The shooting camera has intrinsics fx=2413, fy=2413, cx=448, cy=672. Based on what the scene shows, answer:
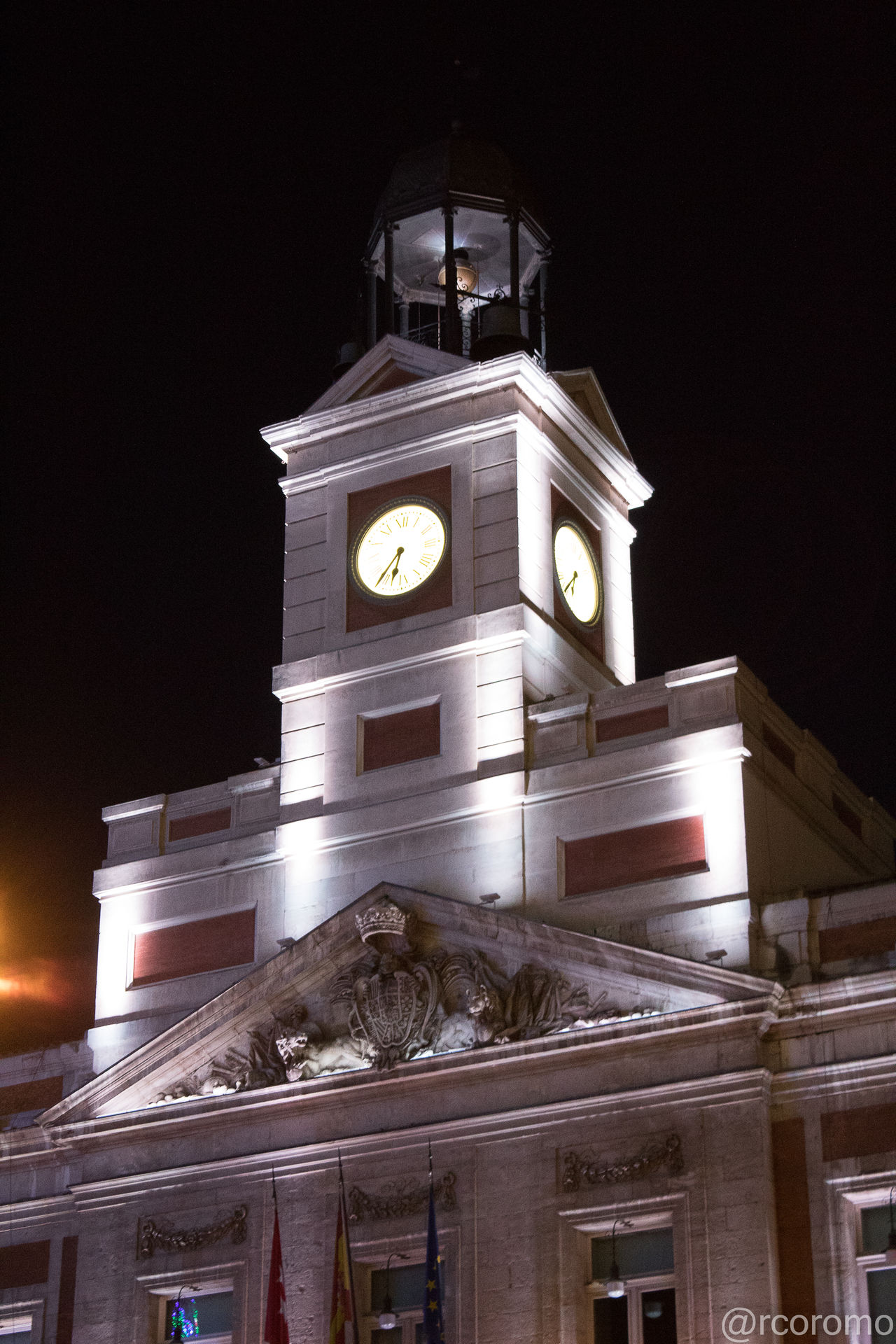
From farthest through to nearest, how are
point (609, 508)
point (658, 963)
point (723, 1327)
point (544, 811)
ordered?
point (609, 508)
point (544, 811)
point (658, 963)
point (723, 1327)

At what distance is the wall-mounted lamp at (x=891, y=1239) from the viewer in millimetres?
26094

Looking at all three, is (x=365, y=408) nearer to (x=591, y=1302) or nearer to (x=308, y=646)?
(x=308, y=646)

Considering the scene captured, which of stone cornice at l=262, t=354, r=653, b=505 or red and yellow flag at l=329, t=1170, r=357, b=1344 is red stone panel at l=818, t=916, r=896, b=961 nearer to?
red and yellow flag at l=329, t=1170, r=357, b=1344

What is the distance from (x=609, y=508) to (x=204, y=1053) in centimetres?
1071

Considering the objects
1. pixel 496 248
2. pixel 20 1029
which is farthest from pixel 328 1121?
pixel 496 248

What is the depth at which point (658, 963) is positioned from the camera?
2820 cm

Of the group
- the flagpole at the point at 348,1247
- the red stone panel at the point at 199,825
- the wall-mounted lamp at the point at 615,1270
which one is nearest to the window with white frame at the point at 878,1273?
the wall-mounted lamp at the point at 615,1270

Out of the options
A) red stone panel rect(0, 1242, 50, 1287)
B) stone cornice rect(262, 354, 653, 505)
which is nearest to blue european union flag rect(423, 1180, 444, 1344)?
red stone panel rect(0, 1242, 50, 1287)

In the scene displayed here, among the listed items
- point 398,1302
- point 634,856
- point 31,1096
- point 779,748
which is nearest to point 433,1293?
point 398,1302

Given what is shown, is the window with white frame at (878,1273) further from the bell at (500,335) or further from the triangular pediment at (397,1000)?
the bell at (500,335)

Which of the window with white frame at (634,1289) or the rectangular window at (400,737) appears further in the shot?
the rectangular window at (400,737)

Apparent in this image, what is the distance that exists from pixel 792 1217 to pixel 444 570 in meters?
10.6

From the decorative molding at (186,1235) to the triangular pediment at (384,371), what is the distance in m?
12.0

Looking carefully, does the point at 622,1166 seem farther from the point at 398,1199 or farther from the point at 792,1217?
the point at 398,1199
